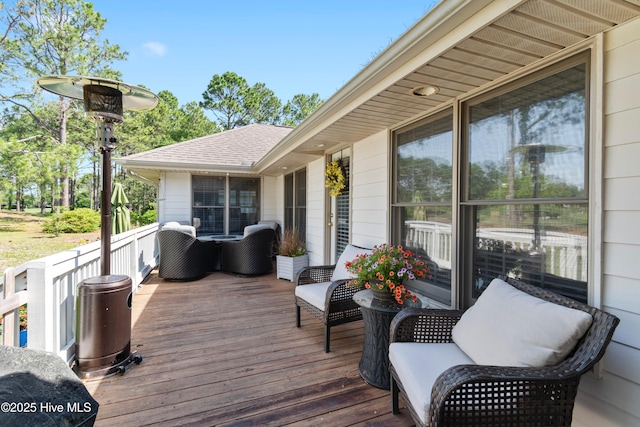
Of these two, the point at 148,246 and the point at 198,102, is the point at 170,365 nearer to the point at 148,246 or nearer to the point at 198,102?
the point at 148,246

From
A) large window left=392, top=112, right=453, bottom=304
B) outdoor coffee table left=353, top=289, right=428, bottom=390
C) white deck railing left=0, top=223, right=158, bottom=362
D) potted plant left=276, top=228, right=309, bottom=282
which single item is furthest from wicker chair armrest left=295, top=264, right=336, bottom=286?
white deck railing left=0, top=223, right=158, bottom=362

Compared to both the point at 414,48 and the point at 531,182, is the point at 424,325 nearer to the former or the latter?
the point at 531,182

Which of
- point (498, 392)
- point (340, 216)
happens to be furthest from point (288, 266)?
point (498, 392)

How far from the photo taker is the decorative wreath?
14.8 feet

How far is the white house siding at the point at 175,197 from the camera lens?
286 inches

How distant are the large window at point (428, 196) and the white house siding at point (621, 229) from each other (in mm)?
1130

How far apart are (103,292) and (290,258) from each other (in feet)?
10.9

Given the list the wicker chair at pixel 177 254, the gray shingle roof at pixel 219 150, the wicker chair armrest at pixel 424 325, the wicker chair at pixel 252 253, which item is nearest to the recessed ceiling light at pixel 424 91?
the wicker chair armrest at pixel 424 325

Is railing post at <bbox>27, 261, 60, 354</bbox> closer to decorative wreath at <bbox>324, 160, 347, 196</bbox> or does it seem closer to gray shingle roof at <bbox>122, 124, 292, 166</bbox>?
decorative wreath at <bbox>324, 160, 347, 196</bbox>

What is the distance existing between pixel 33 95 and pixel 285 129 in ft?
43.6

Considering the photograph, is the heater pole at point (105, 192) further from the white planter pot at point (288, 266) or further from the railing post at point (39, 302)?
the white planter pot at point (288, 266)

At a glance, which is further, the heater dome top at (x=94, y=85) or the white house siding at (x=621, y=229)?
the heater dome top at (x=94, y=85)

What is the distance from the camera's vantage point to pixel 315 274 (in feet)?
12.1

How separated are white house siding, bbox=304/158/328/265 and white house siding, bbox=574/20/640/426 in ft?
12.8
